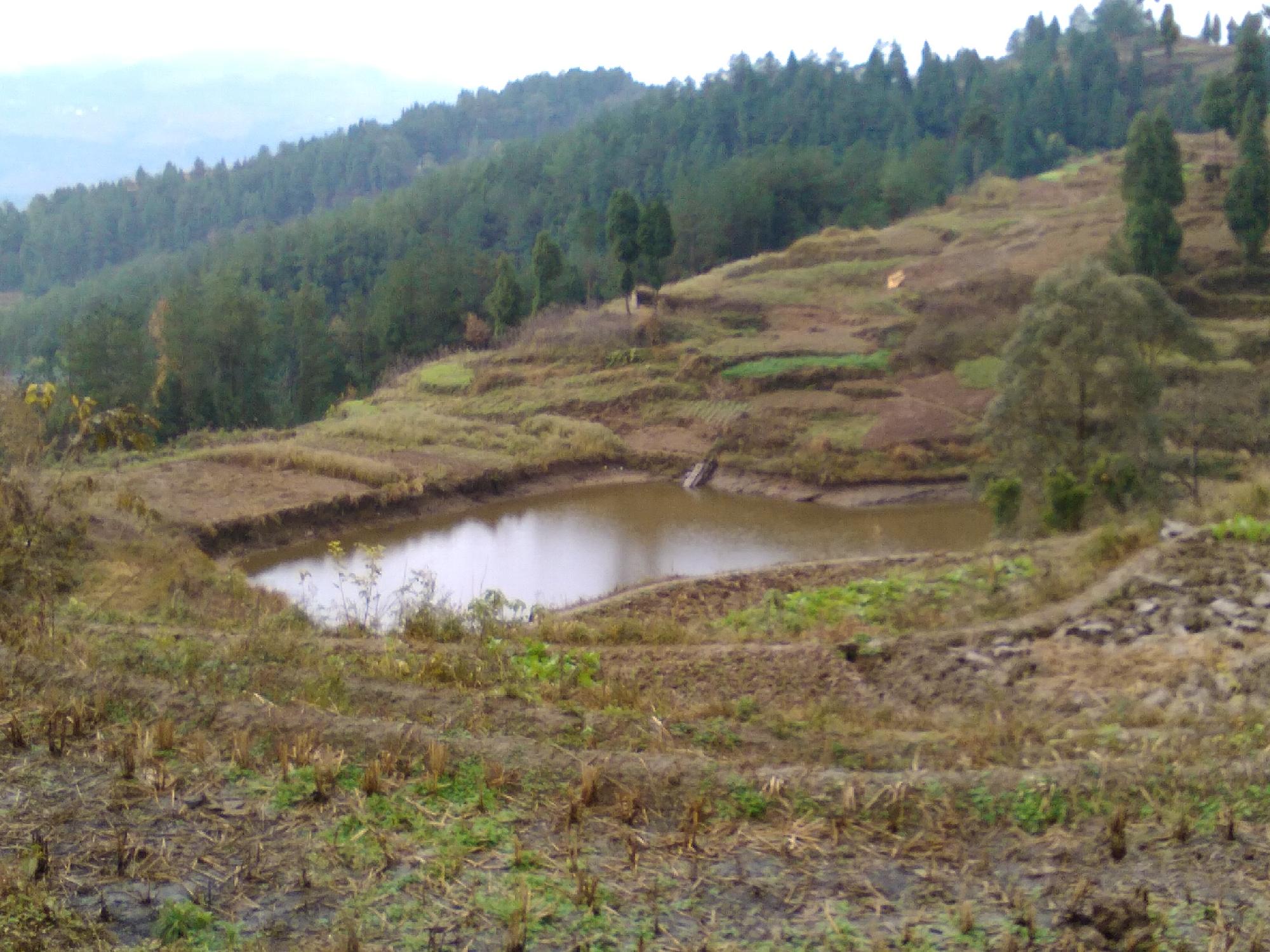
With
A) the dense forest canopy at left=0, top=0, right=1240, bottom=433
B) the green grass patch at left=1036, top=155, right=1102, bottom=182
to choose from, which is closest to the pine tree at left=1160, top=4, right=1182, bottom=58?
the dense forest canopy at left=0, top=0, right=1240, bottom=433

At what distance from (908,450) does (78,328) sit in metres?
24.1

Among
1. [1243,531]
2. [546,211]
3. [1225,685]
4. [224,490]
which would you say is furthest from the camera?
[546,211]

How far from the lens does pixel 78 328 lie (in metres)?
32.1

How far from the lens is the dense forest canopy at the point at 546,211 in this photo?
33781 mm

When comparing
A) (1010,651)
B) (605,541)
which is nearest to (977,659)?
(1010,651)

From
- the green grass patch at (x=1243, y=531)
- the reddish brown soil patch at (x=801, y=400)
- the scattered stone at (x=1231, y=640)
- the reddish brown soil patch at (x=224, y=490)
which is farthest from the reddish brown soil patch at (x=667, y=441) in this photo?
the scattered stone at (x=1231, y=640)

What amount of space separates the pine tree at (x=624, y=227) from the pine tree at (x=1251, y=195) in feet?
53.5

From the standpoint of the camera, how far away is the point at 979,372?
27375 millimetres

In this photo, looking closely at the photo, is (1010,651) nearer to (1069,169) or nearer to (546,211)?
(1069,169)

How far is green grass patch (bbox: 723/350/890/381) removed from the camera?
92.6ft

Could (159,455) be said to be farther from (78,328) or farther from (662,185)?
(662,185)

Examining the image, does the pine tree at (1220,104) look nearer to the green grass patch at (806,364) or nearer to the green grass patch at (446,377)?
the green grass patch at (806,364)

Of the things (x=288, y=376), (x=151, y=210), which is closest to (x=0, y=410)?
(x=288, y=376)

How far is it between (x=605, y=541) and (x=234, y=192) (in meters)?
77.0
